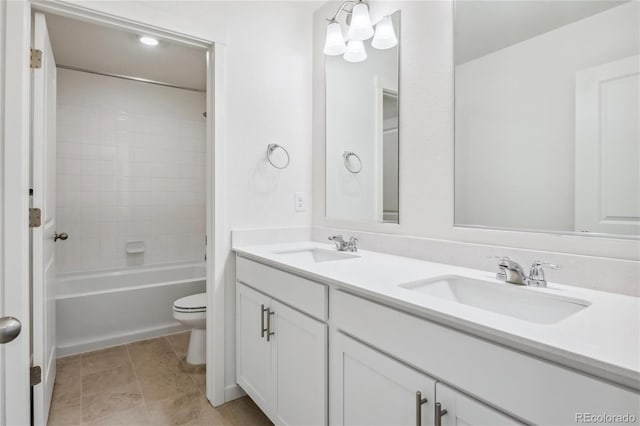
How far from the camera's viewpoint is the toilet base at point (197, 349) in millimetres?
2400

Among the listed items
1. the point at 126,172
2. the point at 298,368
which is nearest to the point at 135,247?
the point at 126,172

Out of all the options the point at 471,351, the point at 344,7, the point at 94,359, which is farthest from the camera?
the point at 94,359

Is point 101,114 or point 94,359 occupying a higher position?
point 101,114

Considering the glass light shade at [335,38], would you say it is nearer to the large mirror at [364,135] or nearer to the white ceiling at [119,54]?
the large mirror at [364,135]

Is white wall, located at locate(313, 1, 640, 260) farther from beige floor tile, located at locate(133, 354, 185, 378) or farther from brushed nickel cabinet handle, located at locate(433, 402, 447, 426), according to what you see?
beige floor tile, located at locate(133, 354, 185, 378)

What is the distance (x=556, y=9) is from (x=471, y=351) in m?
1.19

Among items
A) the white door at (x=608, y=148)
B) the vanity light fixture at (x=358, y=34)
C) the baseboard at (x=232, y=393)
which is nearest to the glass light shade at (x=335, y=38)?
A: the vanity light fixture at (x=358, y=34)

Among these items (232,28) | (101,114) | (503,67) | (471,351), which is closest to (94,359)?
(101,114)

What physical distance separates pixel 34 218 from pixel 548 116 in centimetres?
212

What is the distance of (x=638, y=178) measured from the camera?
1.00 m

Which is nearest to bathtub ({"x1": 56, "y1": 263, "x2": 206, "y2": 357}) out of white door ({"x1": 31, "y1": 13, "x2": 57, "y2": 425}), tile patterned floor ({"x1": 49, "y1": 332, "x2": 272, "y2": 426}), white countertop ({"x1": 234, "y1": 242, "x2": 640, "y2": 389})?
tile patterned floor ({"x1": 49, "y1": 332, "x2": 272, "y2": 426})

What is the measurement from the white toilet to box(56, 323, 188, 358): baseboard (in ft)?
1.88

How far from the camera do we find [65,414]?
1.81 m

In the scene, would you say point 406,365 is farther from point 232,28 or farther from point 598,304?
point 232,28
